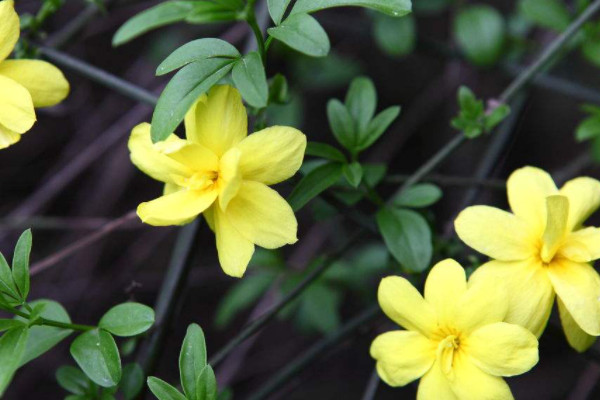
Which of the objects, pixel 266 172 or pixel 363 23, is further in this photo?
A: pixel 363 23

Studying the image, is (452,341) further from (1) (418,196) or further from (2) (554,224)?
(1) (418,196)

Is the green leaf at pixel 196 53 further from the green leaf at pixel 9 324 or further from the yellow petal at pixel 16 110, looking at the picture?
the green leaf at pixel 9 324

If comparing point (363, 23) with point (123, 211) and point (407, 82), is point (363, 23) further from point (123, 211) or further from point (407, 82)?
point (123, 211)

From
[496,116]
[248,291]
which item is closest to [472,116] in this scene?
[496,116]

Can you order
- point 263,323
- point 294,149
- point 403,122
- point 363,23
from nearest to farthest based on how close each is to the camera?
point 294,149 < point 263,323 < point 363,23 < point 403,122

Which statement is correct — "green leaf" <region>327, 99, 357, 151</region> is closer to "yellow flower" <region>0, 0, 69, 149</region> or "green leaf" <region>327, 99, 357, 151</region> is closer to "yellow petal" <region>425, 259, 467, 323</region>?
"yellow petal" <region>425, 259, 467, 323</region>

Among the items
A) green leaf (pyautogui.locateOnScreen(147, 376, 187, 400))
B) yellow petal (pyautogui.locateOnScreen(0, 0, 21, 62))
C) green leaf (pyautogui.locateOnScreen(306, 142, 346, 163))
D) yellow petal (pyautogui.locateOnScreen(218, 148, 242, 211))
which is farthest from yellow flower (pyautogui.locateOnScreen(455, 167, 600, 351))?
yellow petal (pyautogui.locateOnScreen(0, 0, 21, 62))

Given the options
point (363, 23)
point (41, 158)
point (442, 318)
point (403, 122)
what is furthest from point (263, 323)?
point (41, 158)
